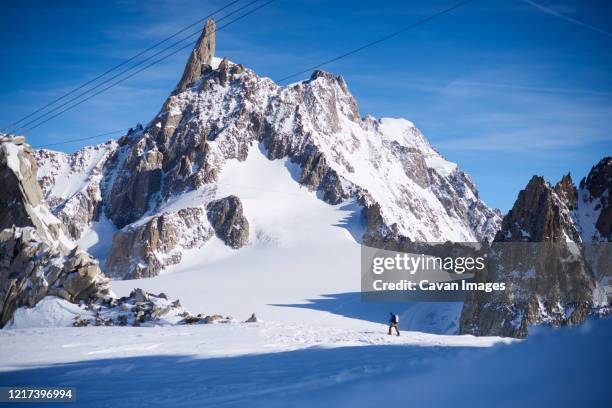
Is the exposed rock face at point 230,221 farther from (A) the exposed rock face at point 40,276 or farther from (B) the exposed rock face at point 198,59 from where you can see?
(A) the exposed rock face at point 40,276

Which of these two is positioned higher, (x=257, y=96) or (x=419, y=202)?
(x=257, y=96)

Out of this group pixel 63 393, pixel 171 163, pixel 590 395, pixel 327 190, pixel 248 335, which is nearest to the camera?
pixel 590 395

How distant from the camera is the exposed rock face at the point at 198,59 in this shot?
15062cm

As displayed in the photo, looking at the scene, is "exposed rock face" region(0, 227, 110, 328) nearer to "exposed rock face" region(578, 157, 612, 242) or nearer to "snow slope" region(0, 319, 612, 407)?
"snow slope" region(0, 319, 612, 407)

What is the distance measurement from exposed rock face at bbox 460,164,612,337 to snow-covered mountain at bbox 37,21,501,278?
131 ft

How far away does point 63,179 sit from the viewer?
15425 centimetres

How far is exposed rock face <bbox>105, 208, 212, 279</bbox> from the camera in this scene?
10069cm

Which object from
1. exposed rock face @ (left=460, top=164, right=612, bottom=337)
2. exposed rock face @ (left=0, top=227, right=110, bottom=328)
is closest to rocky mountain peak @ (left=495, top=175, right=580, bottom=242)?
exposed rock face @ (left=460, top=164, right=612, bottom=337)

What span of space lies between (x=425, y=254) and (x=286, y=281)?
26.4m

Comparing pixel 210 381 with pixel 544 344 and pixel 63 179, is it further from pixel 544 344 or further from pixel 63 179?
pixel 63 179

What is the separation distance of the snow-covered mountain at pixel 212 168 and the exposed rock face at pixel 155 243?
0.21 meters

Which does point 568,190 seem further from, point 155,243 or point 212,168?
point 212,168

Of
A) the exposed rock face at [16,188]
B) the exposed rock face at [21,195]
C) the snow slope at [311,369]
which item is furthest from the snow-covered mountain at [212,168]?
the snow slope at [311,369]

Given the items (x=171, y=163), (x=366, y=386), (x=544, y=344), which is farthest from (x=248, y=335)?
(x=171, y=163)
